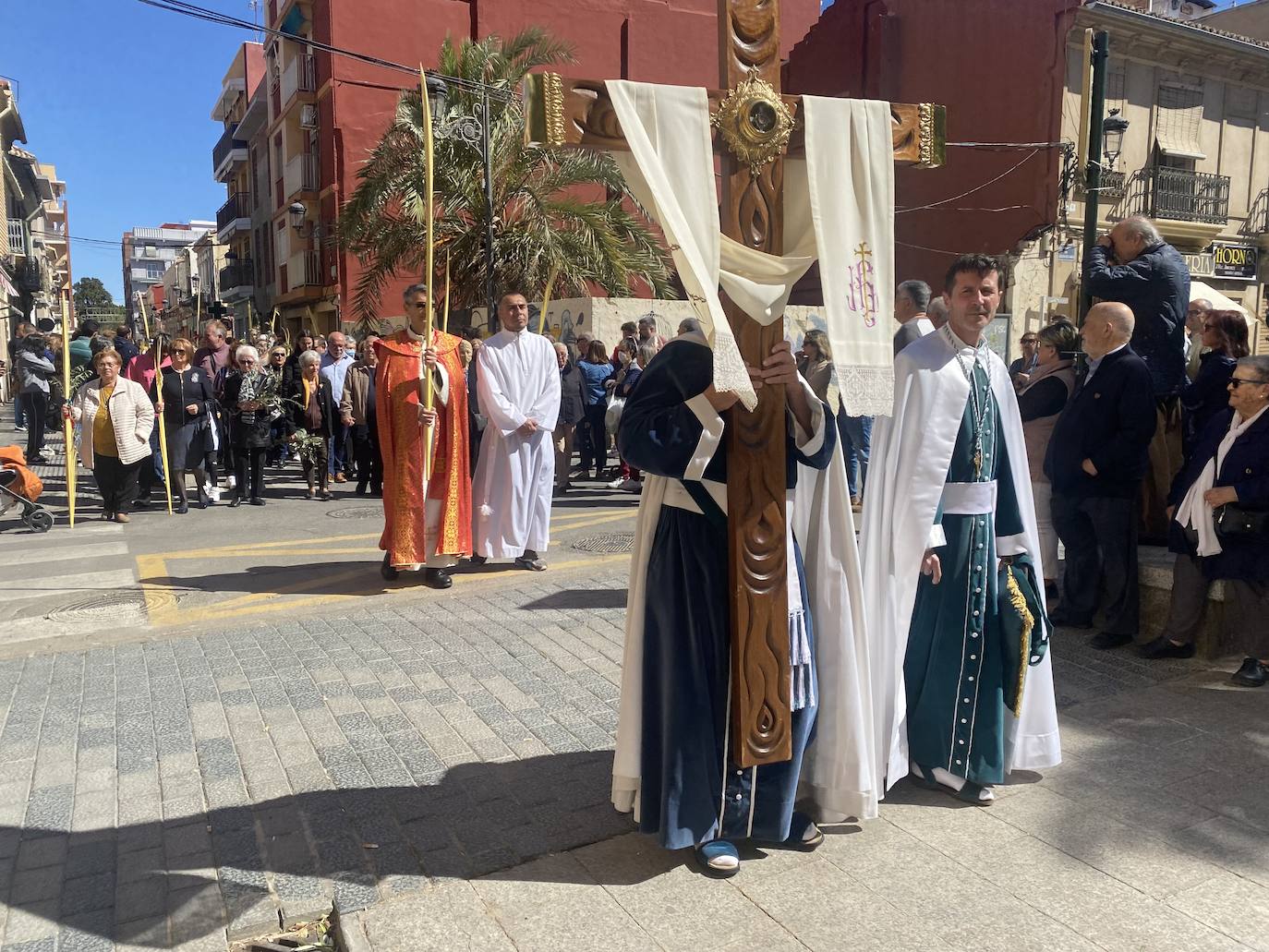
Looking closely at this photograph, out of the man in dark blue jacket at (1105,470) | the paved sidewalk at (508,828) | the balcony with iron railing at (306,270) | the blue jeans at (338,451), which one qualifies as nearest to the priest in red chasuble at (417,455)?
the paved sidewalk at (508,828)

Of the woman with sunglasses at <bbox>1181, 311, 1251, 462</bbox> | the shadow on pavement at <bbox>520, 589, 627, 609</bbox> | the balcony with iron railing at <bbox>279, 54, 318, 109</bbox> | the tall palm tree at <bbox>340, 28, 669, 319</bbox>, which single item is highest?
the balcony with iron railing at <bbox>279, 54, 318, 109</bbox>

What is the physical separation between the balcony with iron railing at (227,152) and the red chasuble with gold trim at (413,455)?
42841 mm

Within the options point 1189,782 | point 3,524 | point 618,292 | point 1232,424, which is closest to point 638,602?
point 1189,782

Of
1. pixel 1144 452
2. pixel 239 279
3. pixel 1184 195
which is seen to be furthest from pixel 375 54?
pixel 1144 452

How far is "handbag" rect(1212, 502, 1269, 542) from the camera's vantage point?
478cm

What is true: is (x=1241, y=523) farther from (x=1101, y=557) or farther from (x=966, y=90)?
(x=966, y=90)

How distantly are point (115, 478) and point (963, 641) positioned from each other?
9.37 metres

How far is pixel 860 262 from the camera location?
9.25 feet

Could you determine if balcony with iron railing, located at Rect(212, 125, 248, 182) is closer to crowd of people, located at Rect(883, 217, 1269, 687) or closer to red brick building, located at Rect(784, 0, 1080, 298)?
red brick building, located at Rect(784, 0, 1080, 298)

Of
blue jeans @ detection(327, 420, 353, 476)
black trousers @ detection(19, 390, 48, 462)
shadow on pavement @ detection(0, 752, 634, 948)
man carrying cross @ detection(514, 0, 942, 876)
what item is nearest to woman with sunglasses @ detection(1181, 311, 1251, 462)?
man carrying cross @ detection(514, 0, 942, 876)

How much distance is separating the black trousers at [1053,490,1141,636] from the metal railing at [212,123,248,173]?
151 ft

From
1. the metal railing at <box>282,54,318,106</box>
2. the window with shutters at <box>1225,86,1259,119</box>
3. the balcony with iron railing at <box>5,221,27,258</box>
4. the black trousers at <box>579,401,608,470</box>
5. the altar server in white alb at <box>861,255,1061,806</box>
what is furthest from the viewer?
the balcony with iron railing at <box>5,221,27,258</box>

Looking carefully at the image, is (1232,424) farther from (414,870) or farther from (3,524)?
(3,524)

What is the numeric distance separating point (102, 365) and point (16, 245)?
1737 inches
